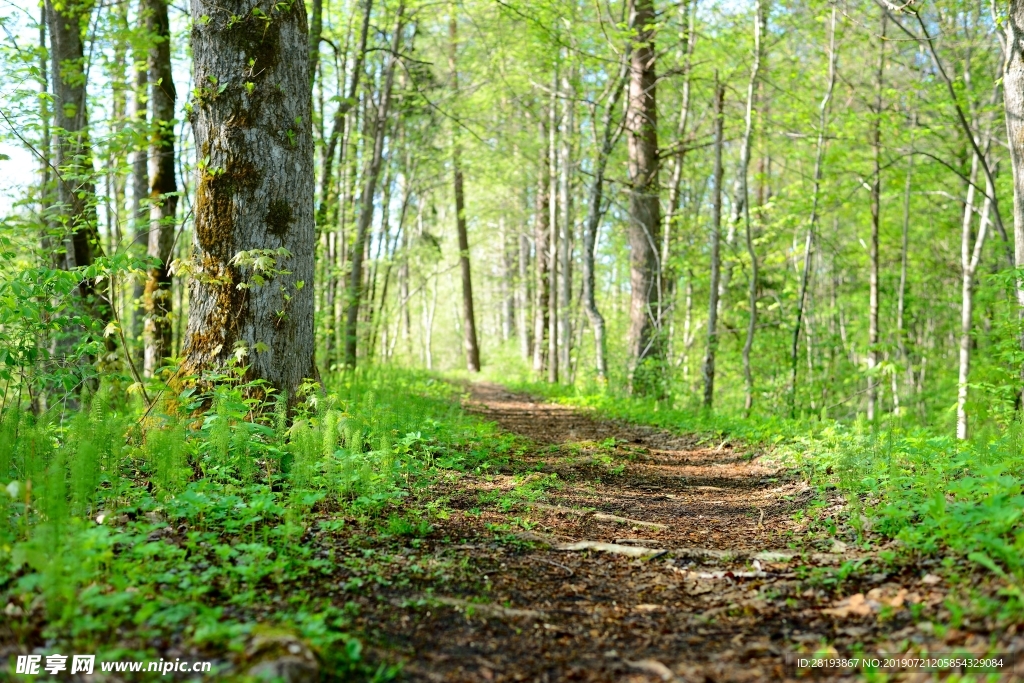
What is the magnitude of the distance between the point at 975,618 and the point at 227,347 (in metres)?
5.21

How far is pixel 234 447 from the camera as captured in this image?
448 centimetres

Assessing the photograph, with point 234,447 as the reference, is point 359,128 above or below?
above

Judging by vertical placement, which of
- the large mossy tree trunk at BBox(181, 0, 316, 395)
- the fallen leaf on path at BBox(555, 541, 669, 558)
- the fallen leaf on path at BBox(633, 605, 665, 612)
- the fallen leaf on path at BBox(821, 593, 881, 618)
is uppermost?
the large mossy tree trunk at BBox(181, 0, 316, 395)

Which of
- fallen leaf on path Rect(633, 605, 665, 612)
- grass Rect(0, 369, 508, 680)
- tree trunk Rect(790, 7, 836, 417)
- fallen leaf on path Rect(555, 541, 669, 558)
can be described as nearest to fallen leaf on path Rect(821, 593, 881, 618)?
fallen leaf on path Rect(633, 605, 665, 612)

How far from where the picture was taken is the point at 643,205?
13078 millimetres

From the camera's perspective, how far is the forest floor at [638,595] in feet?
8.34

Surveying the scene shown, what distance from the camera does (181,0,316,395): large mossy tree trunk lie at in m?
5.65

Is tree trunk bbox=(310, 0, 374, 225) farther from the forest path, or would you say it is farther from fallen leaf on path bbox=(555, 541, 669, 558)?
fallen leaf on path bbox=(555, 541, 669, 558)

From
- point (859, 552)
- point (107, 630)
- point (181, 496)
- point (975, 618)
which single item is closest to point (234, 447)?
point (181, 496)

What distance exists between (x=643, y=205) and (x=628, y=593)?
34.9 ft

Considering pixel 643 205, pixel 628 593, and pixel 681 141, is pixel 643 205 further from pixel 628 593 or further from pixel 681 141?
pixel 628 593

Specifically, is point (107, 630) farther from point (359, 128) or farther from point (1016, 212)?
point (359, 128)

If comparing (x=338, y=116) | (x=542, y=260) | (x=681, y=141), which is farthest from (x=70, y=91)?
(x=542, y=260)

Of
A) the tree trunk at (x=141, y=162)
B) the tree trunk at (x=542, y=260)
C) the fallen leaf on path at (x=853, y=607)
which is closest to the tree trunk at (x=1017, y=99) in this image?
the fallen leaf on path at (x=853, y=607)
